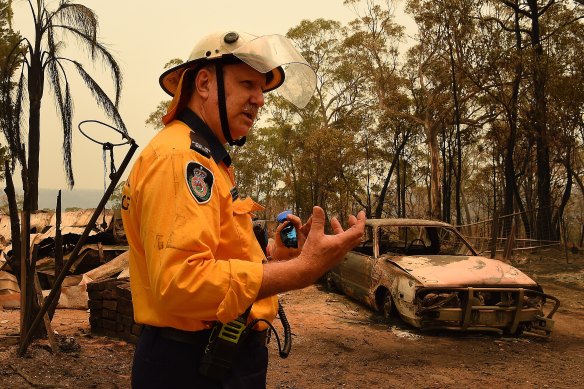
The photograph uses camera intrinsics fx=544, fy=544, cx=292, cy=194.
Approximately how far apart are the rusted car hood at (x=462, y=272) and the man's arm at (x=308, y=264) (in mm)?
5245

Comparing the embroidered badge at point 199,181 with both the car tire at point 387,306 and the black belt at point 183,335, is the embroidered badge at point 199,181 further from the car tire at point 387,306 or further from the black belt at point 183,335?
the car tire at point 387,306

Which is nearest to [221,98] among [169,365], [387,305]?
[169,365]

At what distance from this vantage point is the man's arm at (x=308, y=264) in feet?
4.36

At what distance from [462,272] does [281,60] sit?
5.59 metres

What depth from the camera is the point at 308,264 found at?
4.40 ft

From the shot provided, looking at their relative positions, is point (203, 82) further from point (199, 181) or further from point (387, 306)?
point (387, 306)

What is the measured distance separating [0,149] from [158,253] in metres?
23.0

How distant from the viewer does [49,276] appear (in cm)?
955

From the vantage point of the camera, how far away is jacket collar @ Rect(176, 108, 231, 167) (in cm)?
155

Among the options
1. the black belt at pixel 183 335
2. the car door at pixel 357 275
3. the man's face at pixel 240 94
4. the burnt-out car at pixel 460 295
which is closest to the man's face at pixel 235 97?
the man's face at pixel 240 94

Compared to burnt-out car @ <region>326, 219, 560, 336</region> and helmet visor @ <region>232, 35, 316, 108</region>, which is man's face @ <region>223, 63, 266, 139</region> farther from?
burnt-out car @ <region>326, 219, 560, 336</region>

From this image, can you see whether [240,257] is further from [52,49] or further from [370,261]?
[52,49]

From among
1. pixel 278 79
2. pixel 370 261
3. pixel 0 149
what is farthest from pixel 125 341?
pixel 0 149

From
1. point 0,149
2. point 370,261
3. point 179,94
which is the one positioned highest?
point 0,149
